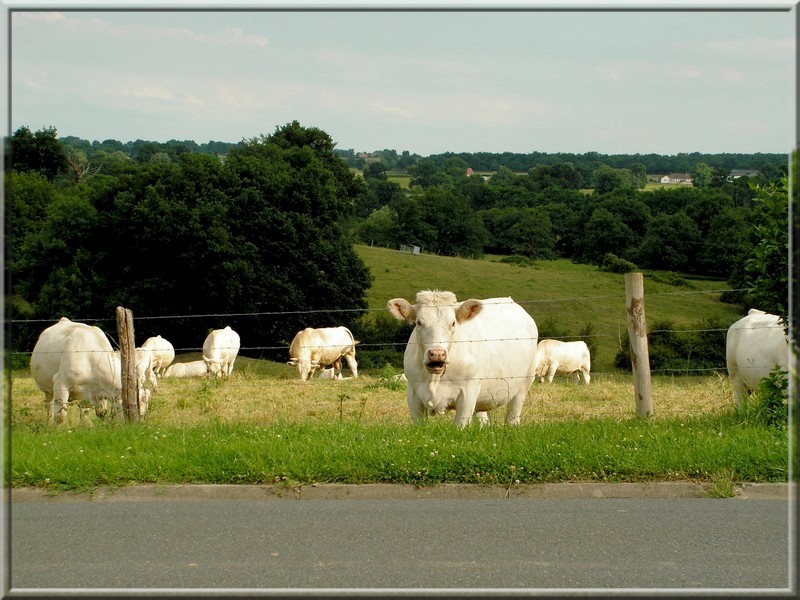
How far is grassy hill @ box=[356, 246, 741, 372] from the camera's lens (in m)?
57.8

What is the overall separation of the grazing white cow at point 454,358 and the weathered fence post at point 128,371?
3.26m

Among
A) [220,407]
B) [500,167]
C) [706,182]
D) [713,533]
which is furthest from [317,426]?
[500,167]

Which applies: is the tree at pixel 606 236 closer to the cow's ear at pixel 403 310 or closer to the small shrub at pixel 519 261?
the small shrub at pixel 519 261

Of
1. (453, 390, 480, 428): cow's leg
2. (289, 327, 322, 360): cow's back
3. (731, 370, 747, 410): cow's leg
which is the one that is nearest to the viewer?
(453, 390, 480, 428): cow's leg

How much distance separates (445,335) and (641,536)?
395cm

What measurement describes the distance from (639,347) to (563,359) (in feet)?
67.8

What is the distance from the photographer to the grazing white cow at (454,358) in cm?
1013

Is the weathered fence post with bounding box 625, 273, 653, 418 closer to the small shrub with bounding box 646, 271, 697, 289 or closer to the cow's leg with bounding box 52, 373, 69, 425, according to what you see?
the cow's leg with bounding box 52, 373, 69, 425

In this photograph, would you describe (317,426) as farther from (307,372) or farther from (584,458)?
(307,372)

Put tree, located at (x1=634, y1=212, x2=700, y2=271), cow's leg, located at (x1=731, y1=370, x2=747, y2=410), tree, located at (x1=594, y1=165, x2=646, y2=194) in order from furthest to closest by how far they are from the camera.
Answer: tree, located at (x1=594, y1=165, x2=646, y2=194), tree, located at (x1=634, y1=212, x2=700, y2=271), cow's leg, located at (x1=731, y1=370, x2=747, y2=410)

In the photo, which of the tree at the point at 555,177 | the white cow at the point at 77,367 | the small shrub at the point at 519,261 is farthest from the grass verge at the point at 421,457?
the tree at the point at 555,177

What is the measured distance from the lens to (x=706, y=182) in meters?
81.3

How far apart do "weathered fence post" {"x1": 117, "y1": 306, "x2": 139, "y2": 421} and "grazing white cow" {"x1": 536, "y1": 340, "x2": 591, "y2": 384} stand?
20476mm

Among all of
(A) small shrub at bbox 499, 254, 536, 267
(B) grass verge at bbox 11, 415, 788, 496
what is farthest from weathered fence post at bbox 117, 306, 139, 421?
(A) small shrub at bbox 499, 254, 536, 267
